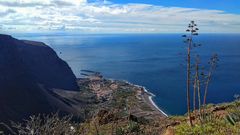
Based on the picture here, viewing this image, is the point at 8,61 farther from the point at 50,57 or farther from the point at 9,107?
the point at 50,57

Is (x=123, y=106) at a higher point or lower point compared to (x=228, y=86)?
higher

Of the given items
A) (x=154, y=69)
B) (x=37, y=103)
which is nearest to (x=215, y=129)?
(x=37, y=103)

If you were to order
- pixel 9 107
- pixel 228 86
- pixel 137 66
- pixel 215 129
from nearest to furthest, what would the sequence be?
pixel 215 129
pixel 9 107
pixel 228 86
pixel 137 66

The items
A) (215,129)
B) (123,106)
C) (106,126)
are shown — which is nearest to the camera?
(215,129)

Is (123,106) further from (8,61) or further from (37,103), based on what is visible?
(8,61)

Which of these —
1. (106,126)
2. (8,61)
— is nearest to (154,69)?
(8,61)

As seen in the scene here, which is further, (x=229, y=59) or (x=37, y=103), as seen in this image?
(x=229, y=59)
